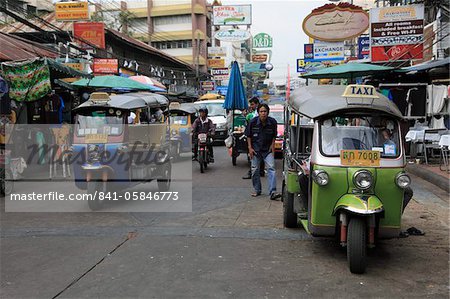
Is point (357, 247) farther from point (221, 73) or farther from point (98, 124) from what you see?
point (221, 73)

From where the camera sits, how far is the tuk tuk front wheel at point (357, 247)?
4.68m

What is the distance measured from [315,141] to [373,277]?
1.62 meters

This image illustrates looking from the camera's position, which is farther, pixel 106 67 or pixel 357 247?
pixel 106 67

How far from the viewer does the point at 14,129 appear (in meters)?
11.2

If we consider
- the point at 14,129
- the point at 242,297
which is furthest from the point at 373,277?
the point at 14,129

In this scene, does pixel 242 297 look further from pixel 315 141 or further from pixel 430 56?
pixel 430 56

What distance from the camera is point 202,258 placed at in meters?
5.28

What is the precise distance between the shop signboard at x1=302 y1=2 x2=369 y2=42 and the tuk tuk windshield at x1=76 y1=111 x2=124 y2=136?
27.6 feet

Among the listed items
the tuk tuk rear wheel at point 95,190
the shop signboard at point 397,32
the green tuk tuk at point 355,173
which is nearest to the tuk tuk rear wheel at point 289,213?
the green tuk tuk at point 355,173

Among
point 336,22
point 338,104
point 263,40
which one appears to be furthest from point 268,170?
point 263,40

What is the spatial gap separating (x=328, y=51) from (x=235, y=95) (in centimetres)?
553

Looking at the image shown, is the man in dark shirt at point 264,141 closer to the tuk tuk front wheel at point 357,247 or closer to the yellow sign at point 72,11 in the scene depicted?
the tuk tuk front wheel at point 357,247

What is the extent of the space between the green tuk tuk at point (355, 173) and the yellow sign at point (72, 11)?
17.2 m

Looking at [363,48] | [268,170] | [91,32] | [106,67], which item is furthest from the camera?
[363,48]
